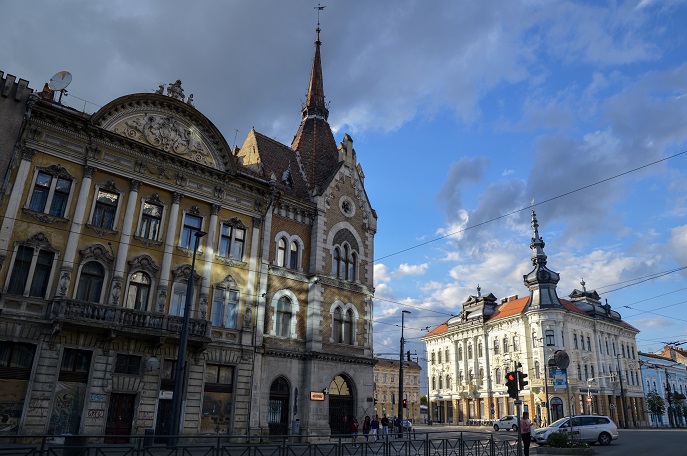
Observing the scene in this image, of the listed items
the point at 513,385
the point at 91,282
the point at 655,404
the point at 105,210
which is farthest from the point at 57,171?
the point at 655,404

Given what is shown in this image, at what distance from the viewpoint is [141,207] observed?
25.4m

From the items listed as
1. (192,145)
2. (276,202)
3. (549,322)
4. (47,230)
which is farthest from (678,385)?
(47,230)

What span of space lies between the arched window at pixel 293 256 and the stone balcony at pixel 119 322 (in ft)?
25.1

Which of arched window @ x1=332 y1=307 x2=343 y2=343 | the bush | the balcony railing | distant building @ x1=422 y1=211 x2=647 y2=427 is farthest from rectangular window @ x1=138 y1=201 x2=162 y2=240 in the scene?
distant building @ x1=422 y1=211 x2=647 y2=427

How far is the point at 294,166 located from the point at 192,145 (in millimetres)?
9598

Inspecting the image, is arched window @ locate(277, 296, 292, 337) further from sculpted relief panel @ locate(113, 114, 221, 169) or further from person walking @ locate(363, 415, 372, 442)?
sculpted relief panel @ locate(113, 114, 221, 169)

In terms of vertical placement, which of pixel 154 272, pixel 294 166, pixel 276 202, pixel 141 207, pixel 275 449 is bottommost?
pixel 275 449

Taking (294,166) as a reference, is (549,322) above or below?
below

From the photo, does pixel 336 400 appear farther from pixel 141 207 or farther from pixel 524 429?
pixel 141 207

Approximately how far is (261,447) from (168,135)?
1786 centimetres

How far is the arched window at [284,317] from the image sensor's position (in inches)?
1167

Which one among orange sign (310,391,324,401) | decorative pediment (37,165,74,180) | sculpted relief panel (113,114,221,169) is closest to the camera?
decorative pediment (37,165,74,180)

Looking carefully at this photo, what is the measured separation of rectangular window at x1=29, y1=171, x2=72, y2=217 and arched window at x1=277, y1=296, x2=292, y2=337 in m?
12.6

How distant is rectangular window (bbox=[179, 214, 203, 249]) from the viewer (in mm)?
26734
